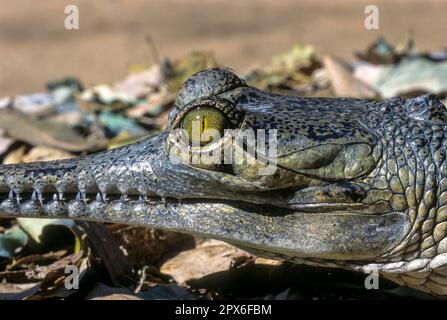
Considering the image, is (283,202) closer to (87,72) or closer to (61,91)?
(61,91)

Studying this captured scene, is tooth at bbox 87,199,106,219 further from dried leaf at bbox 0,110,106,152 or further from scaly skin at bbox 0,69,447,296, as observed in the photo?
dried leaf at bbox 0,110,106,152

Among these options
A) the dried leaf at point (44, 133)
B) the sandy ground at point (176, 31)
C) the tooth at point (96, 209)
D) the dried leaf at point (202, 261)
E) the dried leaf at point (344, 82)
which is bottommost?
the dried leaf at point (202, 261)

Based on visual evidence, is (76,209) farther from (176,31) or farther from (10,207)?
(176,31)

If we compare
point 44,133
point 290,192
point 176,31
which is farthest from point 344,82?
point 176,31

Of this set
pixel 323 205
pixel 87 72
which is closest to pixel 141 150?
pixel 323 205

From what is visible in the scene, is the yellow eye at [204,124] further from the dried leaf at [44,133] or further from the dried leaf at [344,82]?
the dried leaf at [344,82]

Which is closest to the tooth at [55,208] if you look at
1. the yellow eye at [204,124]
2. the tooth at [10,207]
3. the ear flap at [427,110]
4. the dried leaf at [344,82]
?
the tooth at [10,207]
